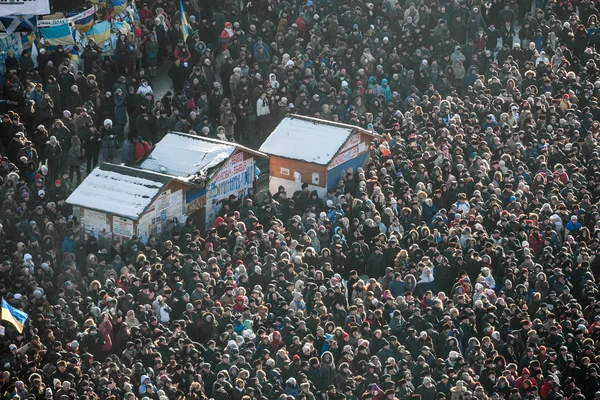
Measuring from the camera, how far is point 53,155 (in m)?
32.2

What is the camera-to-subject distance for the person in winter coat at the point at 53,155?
105 ft

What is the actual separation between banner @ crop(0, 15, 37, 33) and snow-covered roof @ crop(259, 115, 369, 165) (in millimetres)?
6666

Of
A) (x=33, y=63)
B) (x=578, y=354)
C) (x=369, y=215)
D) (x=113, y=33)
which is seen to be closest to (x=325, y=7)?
(x=113, y=33)

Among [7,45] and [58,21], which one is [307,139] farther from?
[7,45]

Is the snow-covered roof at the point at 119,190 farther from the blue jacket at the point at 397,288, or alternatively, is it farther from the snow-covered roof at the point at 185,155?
the blue jacket at the point at 397,288

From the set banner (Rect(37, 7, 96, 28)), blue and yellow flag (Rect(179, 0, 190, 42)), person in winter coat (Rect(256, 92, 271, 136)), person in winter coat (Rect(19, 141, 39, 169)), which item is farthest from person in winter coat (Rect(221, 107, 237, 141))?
person in winter coat (Rect(19, 141, 39, 169))

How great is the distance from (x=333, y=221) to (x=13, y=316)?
8203 millimetres

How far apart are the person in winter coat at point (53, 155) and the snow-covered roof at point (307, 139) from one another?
460 cm

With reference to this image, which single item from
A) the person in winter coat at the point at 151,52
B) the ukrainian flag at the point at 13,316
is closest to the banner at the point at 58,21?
the person in winter coat at the point at 151,52

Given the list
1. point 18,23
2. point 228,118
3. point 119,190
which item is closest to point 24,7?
point 18,23

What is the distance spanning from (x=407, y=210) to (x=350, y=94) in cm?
708

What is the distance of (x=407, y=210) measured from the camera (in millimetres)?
30594

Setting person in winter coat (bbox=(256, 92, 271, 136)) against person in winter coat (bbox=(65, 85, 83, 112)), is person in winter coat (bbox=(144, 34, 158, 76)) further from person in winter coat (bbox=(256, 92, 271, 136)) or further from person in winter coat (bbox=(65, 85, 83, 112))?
person in winter coat (bbox=(65, 85, 83, 112))

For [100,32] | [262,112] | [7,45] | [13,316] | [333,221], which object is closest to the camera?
[13,316]
